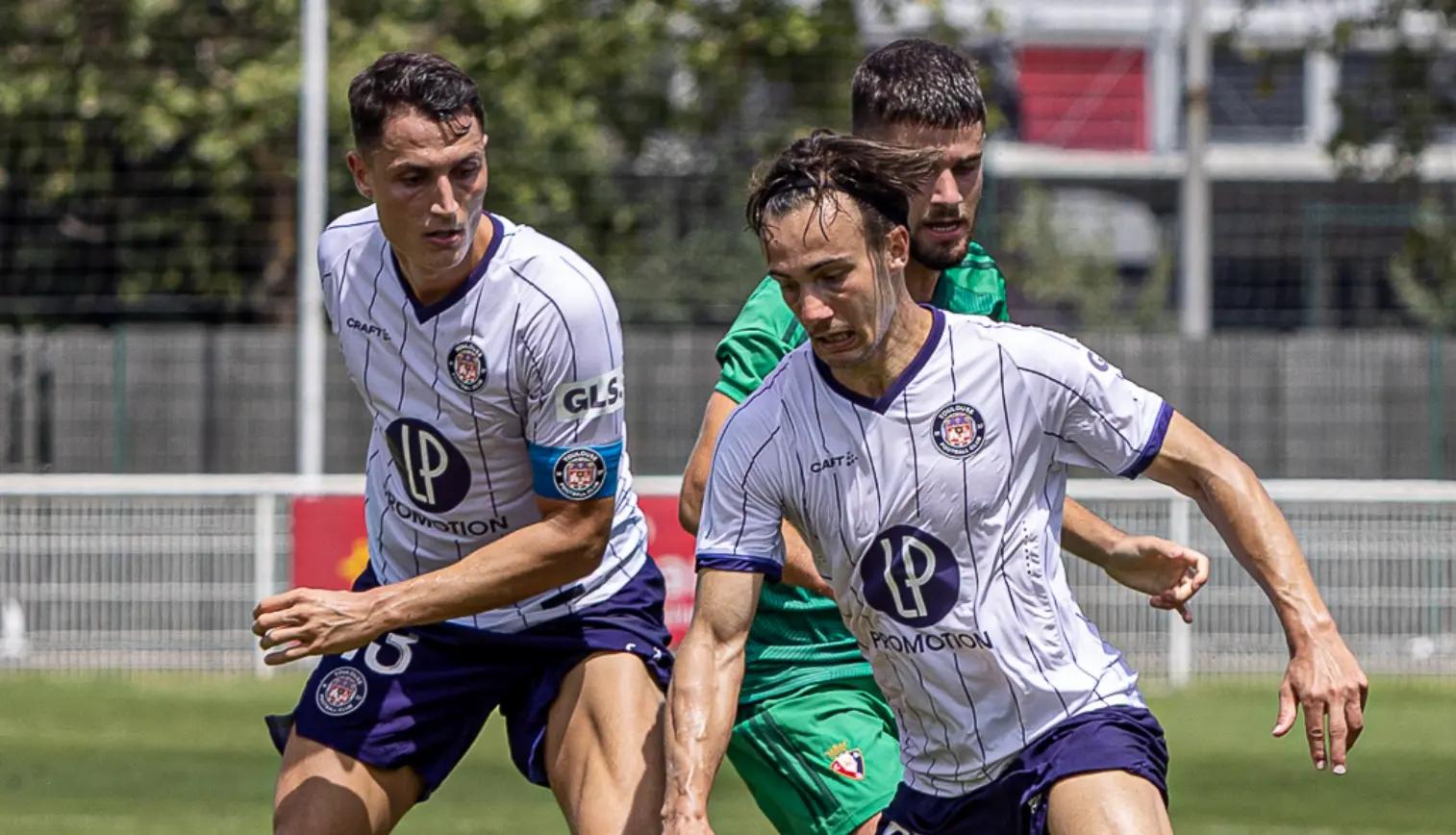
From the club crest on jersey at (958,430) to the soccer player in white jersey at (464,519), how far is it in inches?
38.2

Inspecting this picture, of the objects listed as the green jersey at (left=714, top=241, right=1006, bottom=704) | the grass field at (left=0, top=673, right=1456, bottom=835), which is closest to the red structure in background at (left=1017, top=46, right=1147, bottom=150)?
the grass field at (left=0, top=673, right=1456, bottom=835)

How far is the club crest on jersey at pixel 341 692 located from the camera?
16.9 feet

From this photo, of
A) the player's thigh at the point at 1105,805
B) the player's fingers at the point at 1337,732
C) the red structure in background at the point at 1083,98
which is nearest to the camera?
the player's fingers at the point at 1337,732

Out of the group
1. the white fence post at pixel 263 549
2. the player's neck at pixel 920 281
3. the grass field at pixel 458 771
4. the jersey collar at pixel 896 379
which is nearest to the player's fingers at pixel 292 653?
the jersey collar at pixel 896 379

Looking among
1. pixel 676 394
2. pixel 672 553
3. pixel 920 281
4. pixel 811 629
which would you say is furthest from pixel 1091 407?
pixel 676 394

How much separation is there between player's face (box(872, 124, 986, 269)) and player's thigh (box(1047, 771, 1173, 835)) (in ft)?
4.14

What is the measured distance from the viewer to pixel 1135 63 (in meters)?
27.5

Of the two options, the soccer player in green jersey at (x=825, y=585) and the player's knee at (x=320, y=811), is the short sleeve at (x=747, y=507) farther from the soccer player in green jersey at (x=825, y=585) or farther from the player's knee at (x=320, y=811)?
the player's knee at (x=320, y=811)

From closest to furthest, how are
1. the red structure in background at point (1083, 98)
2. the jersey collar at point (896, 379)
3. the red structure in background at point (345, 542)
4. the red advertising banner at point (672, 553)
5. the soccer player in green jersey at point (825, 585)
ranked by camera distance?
the jersey collar at point (896, 379) < the soccer player in green jersey at point (825, 585) < the red advertising banner at point (672, 553) < the red structure in background at point (345, 542) < the red structure in background at point (1083, 98)

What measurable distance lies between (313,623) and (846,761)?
1.29 m

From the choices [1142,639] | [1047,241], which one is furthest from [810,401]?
[1047,241]

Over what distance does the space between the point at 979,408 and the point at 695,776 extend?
2.89 ft

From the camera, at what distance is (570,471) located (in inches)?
196

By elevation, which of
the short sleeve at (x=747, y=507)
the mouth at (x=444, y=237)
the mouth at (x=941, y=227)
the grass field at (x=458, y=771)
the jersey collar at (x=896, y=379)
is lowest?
the grass field at (x=458, y=771)
